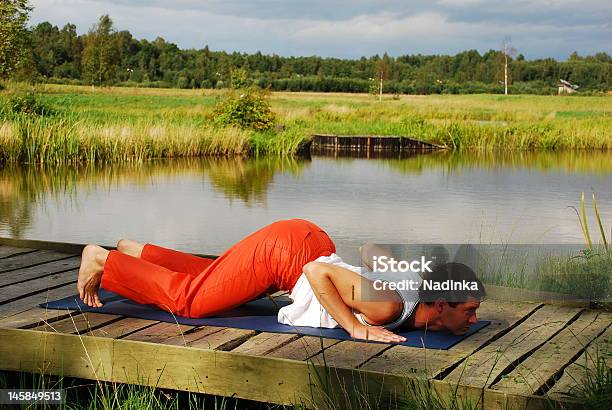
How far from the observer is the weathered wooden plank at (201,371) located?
2863 millimetres

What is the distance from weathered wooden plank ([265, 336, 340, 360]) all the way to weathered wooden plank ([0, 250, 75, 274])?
200 centimetres

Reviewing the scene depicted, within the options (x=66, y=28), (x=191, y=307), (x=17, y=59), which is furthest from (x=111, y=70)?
(x=191, y=307)

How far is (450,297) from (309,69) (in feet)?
252

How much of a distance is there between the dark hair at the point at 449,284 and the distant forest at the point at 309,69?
57.7 m

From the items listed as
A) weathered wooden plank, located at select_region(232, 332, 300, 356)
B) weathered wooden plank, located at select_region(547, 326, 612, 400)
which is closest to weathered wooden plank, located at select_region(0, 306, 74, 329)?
weathered wooden plank, located at select_region(232, 332, 300, 356)

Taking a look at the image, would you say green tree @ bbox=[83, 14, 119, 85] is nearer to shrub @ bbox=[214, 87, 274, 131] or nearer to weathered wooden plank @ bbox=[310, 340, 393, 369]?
shrub @ bbox=[214, 87, 274, 131]

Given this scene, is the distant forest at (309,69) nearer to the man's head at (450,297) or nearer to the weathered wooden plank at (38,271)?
the weathered wooden plank at (38,271)

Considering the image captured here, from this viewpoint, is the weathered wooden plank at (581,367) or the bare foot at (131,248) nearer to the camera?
the weathered wooden plank at (581,367)

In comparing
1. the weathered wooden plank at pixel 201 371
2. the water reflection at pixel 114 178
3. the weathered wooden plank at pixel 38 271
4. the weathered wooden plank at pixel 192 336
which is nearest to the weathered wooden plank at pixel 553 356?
the weathered wooden plank at pixel 201 371

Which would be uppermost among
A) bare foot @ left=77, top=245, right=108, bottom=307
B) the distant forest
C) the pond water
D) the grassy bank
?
the distant forest

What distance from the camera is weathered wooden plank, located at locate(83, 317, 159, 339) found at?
3402 mm

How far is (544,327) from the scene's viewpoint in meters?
3.59

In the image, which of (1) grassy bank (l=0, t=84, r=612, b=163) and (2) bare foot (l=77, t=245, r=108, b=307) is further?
(1) grassy bank (l=0, t=84, r=612, b=163)

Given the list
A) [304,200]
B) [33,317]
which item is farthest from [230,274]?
[304,200]
